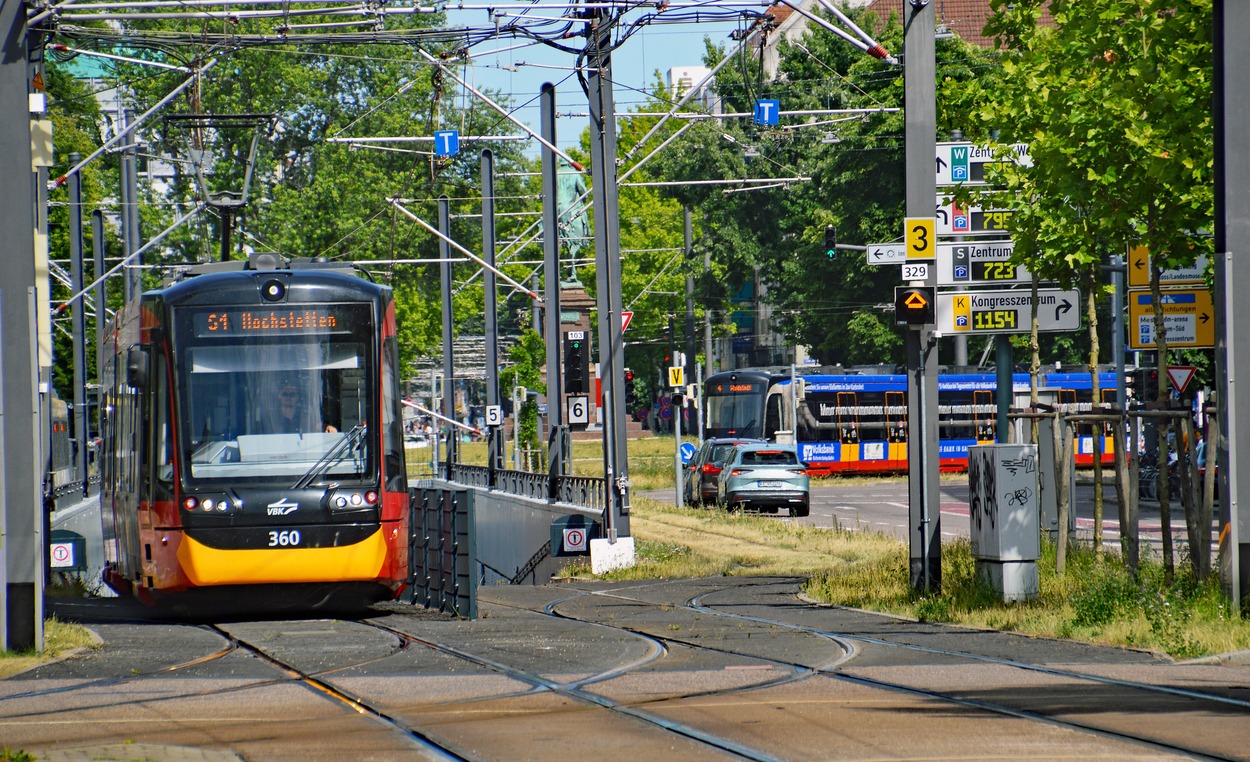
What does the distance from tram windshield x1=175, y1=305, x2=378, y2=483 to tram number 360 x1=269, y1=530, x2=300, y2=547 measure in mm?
508

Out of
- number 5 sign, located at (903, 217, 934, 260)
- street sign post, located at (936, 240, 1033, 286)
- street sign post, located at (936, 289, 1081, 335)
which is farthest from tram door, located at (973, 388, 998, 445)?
number 5 sign, located at (903, 217, 934, 260)

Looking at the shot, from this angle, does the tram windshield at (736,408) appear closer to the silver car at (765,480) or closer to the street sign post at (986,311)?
the silver car at (765,480)

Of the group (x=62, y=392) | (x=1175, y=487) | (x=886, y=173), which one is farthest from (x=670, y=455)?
(x=1175, y=487)

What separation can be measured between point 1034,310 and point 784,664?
897 cm

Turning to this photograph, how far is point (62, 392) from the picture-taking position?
67500 millimetres

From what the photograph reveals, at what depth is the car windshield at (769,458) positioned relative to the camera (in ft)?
125

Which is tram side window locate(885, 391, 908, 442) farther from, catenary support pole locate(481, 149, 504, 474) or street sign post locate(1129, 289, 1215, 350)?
street sign post locate(1129, 289, 1215, 350)

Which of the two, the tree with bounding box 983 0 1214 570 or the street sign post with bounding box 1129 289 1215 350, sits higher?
the tree with bounding box 983 0 1214 570

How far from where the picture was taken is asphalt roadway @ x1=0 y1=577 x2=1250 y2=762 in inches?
322

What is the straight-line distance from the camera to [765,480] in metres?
37.7

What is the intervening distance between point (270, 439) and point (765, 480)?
73.6ft

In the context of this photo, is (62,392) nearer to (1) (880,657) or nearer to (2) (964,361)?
(2) (964,361)

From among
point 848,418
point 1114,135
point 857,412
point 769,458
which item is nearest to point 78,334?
point 769,458

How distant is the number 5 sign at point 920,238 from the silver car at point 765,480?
20808mm
